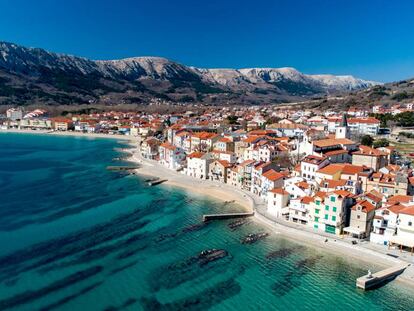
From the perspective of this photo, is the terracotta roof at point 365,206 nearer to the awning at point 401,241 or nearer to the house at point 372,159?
the awning at point 401,241

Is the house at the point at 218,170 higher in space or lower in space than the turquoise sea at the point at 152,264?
higher

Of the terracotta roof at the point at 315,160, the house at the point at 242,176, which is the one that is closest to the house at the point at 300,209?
the terracotta roof at the point at 315,160

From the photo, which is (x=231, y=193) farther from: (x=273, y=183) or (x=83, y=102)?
(x=83, y=102)

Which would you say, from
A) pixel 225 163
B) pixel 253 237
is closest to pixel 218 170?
pixel 225 163

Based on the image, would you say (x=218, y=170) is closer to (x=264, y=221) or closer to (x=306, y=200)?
(x=264, y=221)

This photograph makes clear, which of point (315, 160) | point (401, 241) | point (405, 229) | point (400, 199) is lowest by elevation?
point (401, 241)

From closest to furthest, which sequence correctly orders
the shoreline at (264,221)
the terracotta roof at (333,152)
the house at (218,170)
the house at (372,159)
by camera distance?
the shoreline at (264,221), the house at (372,159), the terracotta roof at (333,152), the house at (218,170)
